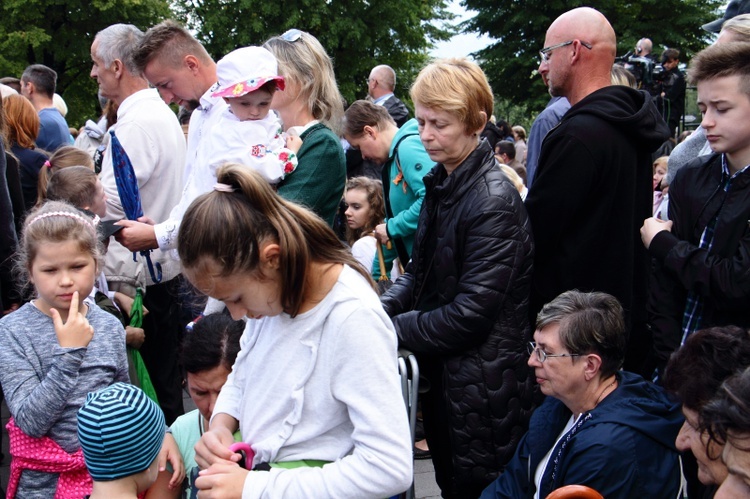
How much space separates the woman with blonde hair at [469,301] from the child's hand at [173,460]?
0.93 meters

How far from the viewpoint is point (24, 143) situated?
5.28m

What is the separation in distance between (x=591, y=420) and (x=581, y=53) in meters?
1.67

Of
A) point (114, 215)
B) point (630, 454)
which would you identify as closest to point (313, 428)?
point (630, 454)

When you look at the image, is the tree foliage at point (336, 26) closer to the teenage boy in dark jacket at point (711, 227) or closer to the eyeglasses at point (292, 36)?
the eyeglasses at point (292, 36)

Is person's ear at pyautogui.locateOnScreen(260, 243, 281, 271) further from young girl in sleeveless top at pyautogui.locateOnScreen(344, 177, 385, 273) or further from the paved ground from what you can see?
young girl in sleeveless top at pyautogui.locateOnScreen(344, 177, 385, 273)

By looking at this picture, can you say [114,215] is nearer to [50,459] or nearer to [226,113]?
[226,113]

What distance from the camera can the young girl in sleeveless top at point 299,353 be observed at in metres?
1.74

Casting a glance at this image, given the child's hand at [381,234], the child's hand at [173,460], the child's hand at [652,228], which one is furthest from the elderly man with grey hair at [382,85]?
the child's hand at [173,460]

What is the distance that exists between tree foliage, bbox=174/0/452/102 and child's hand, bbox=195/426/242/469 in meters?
24.6

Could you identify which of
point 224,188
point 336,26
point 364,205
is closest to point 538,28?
point 336,26

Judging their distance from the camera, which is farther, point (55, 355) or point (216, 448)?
point (55, 355)

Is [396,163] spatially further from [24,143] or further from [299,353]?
[299,353]

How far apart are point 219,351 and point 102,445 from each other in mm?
708

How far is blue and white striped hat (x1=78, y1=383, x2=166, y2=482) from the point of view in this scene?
2.07 m
